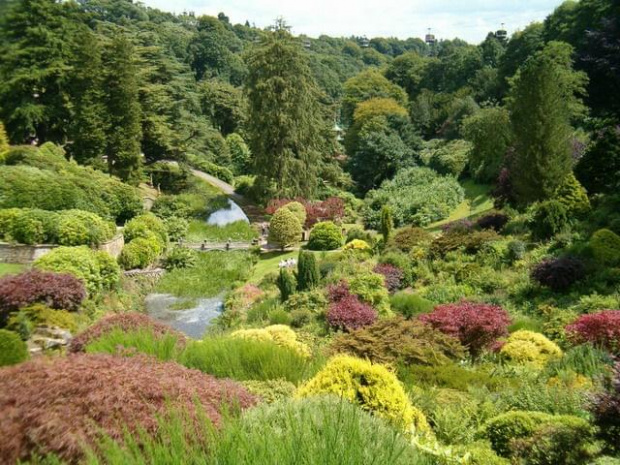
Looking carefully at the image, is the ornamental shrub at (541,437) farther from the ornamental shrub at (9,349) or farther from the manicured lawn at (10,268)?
the manicured lawn at (10,268)

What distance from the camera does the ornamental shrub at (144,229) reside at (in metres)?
22.2

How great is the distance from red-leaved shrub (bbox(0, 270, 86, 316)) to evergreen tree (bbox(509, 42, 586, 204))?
15.9 metres

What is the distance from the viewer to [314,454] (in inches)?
109

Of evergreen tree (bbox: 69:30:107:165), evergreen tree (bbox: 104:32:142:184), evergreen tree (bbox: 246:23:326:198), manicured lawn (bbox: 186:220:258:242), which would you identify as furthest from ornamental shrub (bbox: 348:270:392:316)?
evergreen tree (bbox: 104:32:142:184)

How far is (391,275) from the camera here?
1599 cm

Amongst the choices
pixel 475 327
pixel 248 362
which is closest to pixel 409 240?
pixel 475 327

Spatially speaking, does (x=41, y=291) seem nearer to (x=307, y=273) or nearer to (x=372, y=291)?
(x=307, y=273)

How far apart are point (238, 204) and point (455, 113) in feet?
74.5

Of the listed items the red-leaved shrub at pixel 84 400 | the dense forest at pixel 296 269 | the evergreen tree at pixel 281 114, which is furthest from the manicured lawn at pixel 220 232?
the red-leaved shrub at pixel 84 400

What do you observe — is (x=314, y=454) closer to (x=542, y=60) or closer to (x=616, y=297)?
(x=616, y=297)

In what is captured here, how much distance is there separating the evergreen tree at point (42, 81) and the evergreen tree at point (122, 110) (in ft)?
8.13

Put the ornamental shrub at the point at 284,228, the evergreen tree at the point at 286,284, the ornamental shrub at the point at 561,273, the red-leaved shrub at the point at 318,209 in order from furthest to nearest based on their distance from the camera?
the red-leaved shrub at the point at 318,209 < the ornamental shrub at the point at 284,228 < the evergreen tree at the point at 286,284 < the ornamental shrub at the point at 561,273

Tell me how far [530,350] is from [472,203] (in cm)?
2388

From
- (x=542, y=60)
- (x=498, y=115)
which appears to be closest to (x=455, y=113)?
(x=498, y=115)
